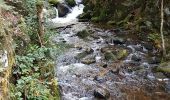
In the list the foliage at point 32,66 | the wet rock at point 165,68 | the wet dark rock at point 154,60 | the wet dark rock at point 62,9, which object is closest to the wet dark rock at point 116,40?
the wet dark rock at point 154,60

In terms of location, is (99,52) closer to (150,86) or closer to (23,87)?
(150,86)

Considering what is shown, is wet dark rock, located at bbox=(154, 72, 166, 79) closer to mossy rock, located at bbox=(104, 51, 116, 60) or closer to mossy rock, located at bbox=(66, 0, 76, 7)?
mossy rock, located at bbox=(104, 51, 116, 60)

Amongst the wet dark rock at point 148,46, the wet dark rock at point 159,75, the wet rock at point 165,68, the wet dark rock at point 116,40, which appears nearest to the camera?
the wet dark rock at point 159,75

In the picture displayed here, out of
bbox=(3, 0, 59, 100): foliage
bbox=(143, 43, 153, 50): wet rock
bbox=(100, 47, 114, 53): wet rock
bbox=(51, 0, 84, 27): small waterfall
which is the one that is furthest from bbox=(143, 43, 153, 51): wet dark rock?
bbox=(3, 0, 59, 100): foliage

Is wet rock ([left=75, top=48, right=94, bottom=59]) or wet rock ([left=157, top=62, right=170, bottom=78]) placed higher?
wet rock ([left=75, top=48, right=94, bottom=59])

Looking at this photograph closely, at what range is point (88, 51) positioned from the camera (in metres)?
12.4

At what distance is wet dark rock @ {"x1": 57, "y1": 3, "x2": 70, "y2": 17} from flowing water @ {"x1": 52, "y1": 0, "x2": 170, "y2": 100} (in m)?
4.37

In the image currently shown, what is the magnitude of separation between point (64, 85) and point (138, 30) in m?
6.97

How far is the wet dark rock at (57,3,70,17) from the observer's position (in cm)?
1884

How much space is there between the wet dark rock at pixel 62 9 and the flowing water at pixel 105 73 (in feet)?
14.3

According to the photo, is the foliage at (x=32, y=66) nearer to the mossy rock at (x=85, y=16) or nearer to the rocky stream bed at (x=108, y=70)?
the rocky stream bed at (x=108, y=70)

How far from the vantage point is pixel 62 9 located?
748 inches

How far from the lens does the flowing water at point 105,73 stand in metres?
8.87

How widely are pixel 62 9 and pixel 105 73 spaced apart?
9.46 m
